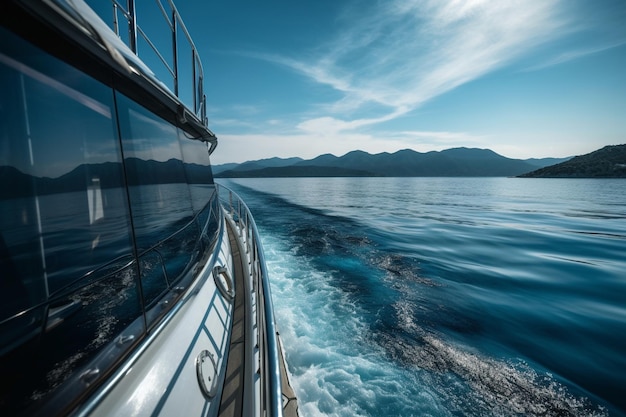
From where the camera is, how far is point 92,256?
5.14 feet

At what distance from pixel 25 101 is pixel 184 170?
1978 mm

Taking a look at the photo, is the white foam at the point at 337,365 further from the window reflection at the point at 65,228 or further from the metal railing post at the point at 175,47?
the metal railing post at the point at 175,47

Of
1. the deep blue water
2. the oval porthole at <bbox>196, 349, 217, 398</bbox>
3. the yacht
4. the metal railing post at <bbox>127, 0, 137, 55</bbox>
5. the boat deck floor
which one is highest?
the metal railing post at <bbox>127, 0, 137, 55</bbox>

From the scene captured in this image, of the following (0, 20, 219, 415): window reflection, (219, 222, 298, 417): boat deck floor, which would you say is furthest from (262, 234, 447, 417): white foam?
(0, 20, 219, 415): window reflection

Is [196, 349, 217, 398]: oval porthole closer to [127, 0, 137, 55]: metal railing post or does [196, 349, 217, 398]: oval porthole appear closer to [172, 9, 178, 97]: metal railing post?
[127, 0, 137, 55]: metal railing post

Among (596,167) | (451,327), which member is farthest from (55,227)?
(596,167)

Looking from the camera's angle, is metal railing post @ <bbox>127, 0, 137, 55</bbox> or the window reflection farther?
metal railing post @ <bbox>127, 0, 137, 55</bbox>

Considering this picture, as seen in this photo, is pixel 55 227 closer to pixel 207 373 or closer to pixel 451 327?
pixel 207 373

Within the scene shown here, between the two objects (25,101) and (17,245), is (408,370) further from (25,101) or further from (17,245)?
(25,101)

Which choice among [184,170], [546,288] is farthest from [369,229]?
[184,170]

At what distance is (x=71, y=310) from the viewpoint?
4.70 ft

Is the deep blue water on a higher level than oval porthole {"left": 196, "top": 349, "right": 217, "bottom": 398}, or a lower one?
lower

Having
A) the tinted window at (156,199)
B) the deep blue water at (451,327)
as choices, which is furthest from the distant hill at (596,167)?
the tinted window at (156,199)

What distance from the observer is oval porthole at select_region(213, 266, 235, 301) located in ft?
9.65
